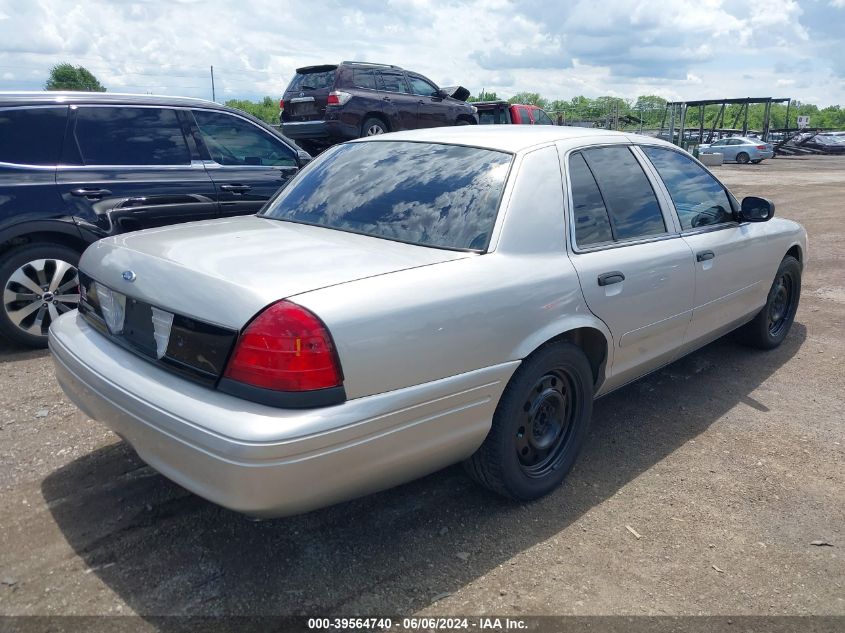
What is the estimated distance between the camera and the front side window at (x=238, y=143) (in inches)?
223

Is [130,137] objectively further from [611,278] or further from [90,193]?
[611,278]

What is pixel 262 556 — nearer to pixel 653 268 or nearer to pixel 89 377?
pixel 89 377

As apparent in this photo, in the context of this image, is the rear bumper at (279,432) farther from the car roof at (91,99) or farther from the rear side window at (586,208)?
the car roof at (91,99)

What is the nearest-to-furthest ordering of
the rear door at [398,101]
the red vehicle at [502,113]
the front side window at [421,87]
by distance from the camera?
the rear door at [398,101] → the front side window at [421,87] → the red vehicle at [502,113]

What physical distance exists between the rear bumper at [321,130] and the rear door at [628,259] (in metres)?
8.86

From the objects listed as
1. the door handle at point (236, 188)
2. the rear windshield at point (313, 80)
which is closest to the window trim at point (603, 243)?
the door handle at point (236, 188)

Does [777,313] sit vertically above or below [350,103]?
below

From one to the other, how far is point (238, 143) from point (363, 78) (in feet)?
23.3

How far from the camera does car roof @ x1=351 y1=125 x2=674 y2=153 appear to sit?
10.8 feet

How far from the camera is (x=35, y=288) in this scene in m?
4.77

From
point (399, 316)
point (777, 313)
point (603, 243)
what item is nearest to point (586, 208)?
point (603, 243)

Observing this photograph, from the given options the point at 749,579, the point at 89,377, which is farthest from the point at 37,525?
the point at 749,579

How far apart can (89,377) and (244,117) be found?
3757 mm

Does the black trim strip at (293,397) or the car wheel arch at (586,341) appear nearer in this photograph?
the black trim strip at (293,397)
